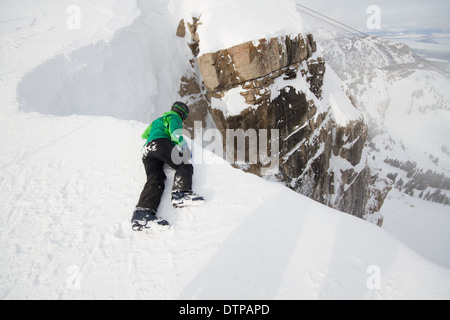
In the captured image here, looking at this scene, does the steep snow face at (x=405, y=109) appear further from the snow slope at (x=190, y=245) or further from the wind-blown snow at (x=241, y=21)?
the snow slope at (x=190, y=245)

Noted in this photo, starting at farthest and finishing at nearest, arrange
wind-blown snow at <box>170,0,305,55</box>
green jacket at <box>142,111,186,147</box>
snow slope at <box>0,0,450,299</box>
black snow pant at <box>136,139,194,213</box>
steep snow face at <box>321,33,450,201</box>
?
steep snow face at <box>321,33,450,201</box>
wind-blown snow at <box>170,0,305,55</box>
green jacket at <box>142,111,186,147</box>
black snow pant at <box>136,139,194,213</box>
snow slope at <box>0,0,450,299</box>

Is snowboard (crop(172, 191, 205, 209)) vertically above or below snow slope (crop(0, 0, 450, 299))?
above

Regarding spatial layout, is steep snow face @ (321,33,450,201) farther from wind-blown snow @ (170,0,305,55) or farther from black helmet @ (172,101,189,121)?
black helmet @ (172,101,189,121)

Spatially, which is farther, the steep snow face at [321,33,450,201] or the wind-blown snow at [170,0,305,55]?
the steep snow face at [321,33,450,201]

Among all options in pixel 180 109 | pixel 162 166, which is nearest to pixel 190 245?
pixel 162 166

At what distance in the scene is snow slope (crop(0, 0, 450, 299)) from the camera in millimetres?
1738

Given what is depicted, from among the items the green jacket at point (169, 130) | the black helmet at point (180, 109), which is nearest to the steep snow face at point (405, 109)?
the black helmet at point (180, 109)

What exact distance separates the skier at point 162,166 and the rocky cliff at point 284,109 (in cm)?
582

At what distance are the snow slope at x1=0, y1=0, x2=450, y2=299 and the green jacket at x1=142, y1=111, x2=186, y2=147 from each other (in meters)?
0.55

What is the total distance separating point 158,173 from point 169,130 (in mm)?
815

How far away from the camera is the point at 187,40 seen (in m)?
10.8

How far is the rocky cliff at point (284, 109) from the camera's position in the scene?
870cm

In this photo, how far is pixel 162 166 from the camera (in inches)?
120

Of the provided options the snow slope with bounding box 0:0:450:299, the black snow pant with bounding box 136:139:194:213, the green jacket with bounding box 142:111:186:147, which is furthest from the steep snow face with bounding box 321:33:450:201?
the black snow pant with bounding box 136:139:194:213
